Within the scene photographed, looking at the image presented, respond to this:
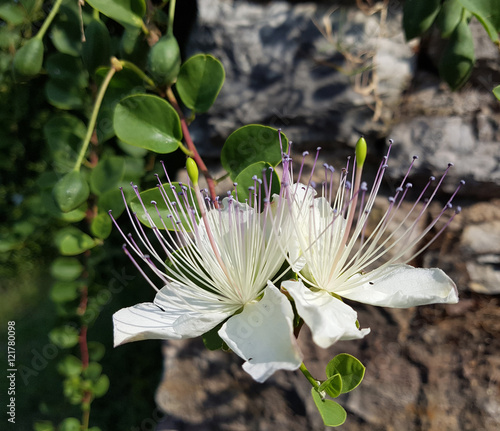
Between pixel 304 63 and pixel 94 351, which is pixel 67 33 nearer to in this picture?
pixel 304 63

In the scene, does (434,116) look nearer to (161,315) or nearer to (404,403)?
(404,403)

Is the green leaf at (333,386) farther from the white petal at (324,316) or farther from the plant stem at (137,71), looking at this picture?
the plant stem at (137,71)

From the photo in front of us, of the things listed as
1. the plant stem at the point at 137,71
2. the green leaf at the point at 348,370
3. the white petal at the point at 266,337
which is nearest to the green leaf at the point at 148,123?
the plant stem at the point at 137,71

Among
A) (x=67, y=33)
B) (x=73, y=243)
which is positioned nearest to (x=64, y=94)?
(x=67, y=33)

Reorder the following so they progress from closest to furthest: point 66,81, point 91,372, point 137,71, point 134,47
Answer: point 137,71 → point 134,47 → point 66,81 → point 91,372

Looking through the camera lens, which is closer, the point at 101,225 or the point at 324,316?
the point at 324,316

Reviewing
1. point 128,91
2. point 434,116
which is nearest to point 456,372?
point 434,116

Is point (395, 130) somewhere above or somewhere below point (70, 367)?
above
